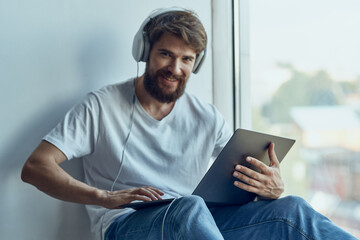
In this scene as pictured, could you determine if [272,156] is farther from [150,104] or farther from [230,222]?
[150,104]

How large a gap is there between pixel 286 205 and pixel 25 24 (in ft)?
3.31

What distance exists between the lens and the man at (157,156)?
1.25 m

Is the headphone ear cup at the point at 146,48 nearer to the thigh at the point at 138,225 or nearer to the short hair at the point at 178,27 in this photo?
the short hair at the point at 178,27

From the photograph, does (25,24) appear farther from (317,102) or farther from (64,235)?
(317,102)

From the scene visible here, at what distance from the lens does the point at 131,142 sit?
1.51m

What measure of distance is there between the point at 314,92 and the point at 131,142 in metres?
0.81

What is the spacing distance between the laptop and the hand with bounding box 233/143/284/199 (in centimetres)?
2

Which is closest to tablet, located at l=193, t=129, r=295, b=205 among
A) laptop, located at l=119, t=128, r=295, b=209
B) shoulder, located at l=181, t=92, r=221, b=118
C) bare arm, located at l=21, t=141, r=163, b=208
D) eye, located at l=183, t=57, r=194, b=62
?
laptop, located at l=119, t=128, r=295, b=209

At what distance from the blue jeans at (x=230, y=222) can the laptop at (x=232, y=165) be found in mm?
41

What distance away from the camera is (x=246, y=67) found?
2107 mm

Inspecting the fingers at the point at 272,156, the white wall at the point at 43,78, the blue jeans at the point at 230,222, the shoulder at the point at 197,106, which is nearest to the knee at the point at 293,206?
the blue jeans at the point at 230,222

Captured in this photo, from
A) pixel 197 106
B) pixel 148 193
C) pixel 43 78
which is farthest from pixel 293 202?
pixel 43 78

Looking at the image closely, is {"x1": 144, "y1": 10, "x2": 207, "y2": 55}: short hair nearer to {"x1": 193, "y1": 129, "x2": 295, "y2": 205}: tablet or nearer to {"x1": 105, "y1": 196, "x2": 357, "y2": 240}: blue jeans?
{"x1": 193, "y1": 129, "x2": 295, "y2": 205}: tablet

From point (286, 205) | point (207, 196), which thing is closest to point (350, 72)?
point (286, 205)
